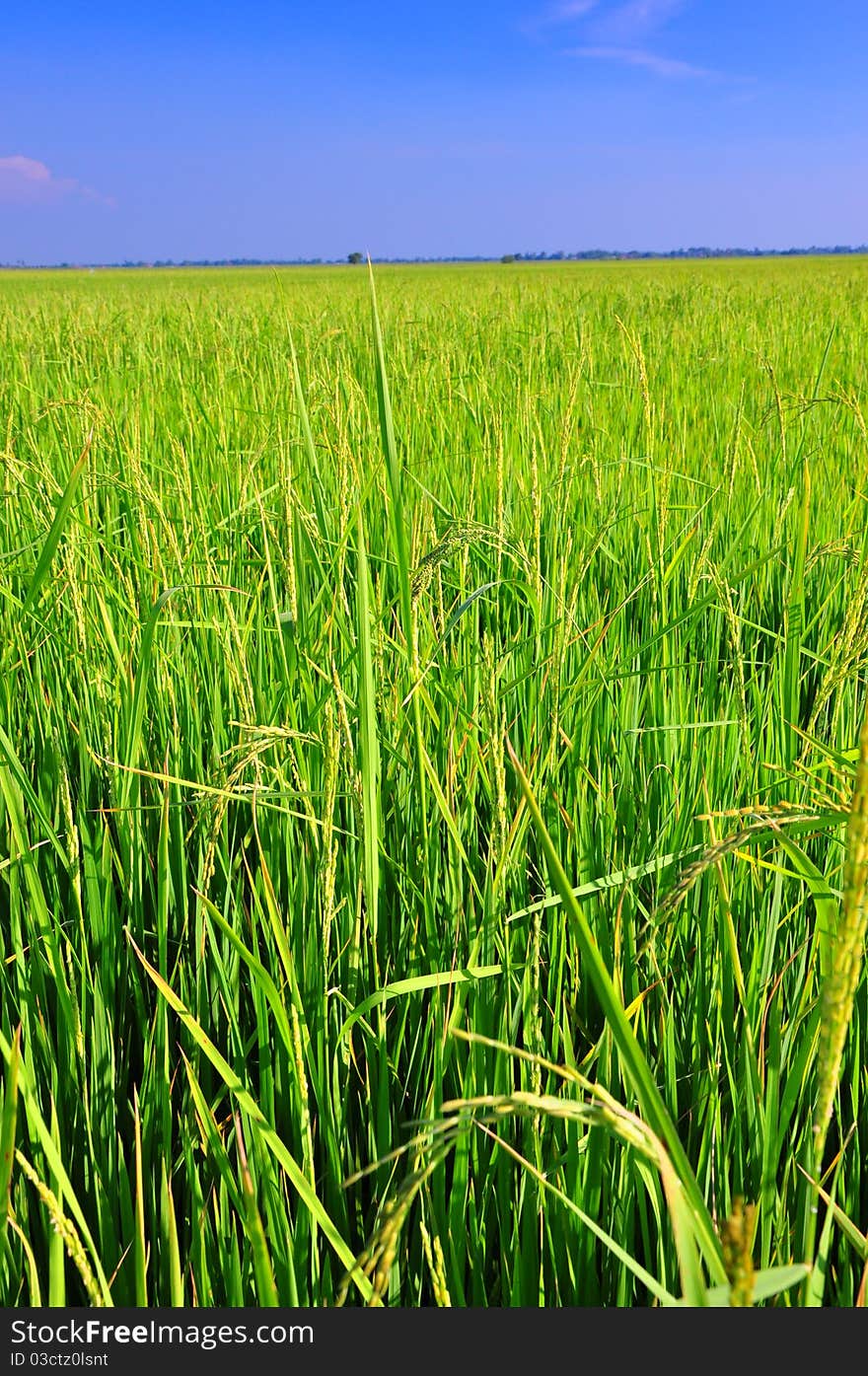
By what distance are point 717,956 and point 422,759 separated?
346mm

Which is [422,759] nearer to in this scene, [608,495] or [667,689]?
[667,689]

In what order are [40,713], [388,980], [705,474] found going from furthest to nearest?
[705,474], [40,713], [388,980]

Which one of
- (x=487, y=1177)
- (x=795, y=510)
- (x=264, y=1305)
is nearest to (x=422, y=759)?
(x=487, y=1177)

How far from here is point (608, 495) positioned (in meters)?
2.20

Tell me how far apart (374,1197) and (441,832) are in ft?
1.45

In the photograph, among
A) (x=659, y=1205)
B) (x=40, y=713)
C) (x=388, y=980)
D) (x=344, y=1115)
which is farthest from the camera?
(x=40, y=713)

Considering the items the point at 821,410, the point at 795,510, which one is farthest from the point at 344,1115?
the point at 821,410

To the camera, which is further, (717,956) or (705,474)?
(705,474)

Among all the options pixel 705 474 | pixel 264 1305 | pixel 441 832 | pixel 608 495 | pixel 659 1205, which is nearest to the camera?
pixel 264 1305

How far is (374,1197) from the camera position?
0.79 m

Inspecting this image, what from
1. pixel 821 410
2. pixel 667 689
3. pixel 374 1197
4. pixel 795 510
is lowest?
pixel 374 1197

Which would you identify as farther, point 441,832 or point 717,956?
point 441,832

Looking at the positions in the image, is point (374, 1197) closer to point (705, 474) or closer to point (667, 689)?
point (667, 689)

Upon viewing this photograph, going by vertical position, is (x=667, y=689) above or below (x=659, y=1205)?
above
